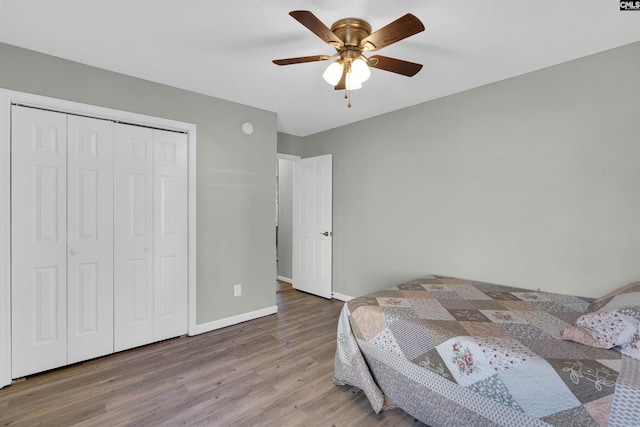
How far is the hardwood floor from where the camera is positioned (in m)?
1.79

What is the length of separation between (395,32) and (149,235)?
8.67 ft

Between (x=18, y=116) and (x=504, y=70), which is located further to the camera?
(x=504, y=70)

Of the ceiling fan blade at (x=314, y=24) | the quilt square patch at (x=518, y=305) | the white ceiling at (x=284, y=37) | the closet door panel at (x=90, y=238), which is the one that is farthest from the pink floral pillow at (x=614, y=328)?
the closet door panel at (x=90, y=238)

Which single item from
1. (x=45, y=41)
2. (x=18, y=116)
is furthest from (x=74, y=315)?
(x=45, y=41)

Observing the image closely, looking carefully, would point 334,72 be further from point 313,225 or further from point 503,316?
point 313,225

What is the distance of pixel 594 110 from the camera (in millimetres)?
2166

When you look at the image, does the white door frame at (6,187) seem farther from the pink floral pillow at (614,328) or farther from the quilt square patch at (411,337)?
the pink floral pillow at (614,328)

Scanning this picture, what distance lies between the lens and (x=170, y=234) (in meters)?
2.83

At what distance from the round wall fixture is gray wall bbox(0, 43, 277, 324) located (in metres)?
0.05

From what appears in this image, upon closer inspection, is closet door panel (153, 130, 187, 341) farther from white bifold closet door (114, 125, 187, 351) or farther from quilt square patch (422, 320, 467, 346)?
quilt square patch (422, 320, 467, 346)

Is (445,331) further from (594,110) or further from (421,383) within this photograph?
(594,110)

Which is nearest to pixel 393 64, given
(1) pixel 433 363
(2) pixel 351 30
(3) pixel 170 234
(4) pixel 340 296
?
(2) pixel 351 30

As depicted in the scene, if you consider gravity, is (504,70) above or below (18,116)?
above

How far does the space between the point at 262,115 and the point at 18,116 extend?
2084 millimetres
